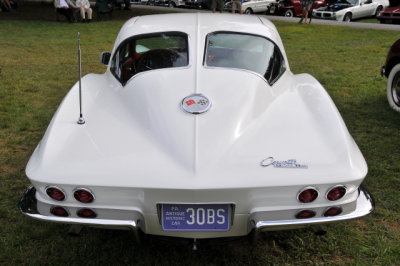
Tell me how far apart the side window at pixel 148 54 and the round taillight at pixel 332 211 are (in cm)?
151

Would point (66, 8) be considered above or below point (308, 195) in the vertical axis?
below

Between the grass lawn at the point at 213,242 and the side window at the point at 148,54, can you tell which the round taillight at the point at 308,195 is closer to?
the grass lawn at the point at 213,242

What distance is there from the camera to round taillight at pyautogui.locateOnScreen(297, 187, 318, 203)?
208 cm

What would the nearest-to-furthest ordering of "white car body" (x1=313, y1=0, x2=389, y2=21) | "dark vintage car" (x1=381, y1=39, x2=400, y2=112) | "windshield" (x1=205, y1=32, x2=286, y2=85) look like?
"windshield" (x1=205, y1=32, x2=286, y2=85)
"dark vintage car" (x1=381, y1=39, x2=400, y2=112)
"white car body" (x1=313, y1=0, x2=389, y2=21)

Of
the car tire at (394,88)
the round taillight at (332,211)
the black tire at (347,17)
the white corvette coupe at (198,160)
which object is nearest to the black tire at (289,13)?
the black tire at (347,17)

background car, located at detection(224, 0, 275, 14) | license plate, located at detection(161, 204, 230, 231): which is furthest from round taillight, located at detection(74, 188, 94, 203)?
background car, located at detection(224, 0, 275, 14)

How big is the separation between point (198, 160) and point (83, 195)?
0.63 m

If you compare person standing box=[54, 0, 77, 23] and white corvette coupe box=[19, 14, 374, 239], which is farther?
person standing box=[54, 0, 77, 23]

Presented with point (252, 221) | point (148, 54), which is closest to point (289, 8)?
point (148, 54)

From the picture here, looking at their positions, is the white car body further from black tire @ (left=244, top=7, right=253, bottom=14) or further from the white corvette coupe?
the white corvette coupe

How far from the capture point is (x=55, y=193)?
2.12 metres

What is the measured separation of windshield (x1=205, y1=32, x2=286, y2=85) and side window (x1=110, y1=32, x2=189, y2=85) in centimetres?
23

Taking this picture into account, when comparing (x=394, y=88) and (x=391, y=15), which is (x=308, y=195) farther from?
(x=391, y=15)

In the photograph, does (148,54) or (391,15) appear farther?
(391,15)
